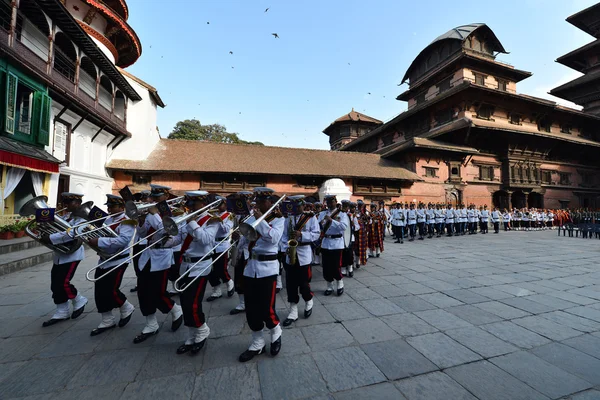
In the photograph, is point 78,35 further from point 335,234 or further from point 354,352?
point 354,352

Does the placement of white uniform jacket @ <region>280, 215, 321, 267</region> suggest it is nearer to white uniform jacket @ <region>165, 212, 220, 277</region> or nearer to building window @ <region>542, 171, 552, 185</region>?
white uniform jacket @ <region>165, 212, 220, 277</region>

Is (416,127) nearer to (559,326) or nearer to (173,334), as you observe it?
(559,326)

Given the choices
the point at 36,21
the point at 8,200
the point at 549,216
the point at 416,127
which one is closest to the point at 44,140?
the point at 8,200

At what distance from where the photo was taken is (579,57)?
31484 millimetres

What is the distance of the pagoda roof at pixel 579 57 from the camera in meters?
29.1

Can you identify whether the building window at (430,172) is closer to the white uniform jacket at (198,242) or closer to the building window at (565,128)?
the building window at (565,128)

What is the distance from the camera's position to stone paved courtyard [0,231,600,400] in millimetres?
2375

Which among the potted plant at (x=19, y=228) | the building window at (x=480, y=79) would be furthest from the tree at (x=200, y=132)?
the building window at (x=480, y=79)

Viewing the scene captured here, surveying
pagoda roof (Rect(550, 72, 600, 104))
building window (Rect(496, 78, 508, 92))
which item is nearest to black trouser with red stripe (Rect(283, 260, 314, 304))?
building window (Rect(496, 78, 508, 92))

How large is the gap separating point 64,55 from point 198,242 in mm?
15820

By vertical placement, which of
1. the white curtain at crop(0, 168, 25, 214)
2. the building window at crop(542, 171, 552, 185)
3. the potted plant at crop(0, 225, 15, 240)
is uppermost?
the building window at crop(542, 171, 552, 185)

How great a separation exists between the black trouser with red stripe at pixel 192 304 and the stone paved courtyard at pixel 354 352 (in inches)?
15.6

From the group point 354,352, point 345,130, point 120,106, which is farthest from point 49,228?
point 345,130

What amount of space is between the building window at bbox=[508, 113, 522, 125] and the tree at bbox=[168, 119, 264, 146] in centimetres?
3237
